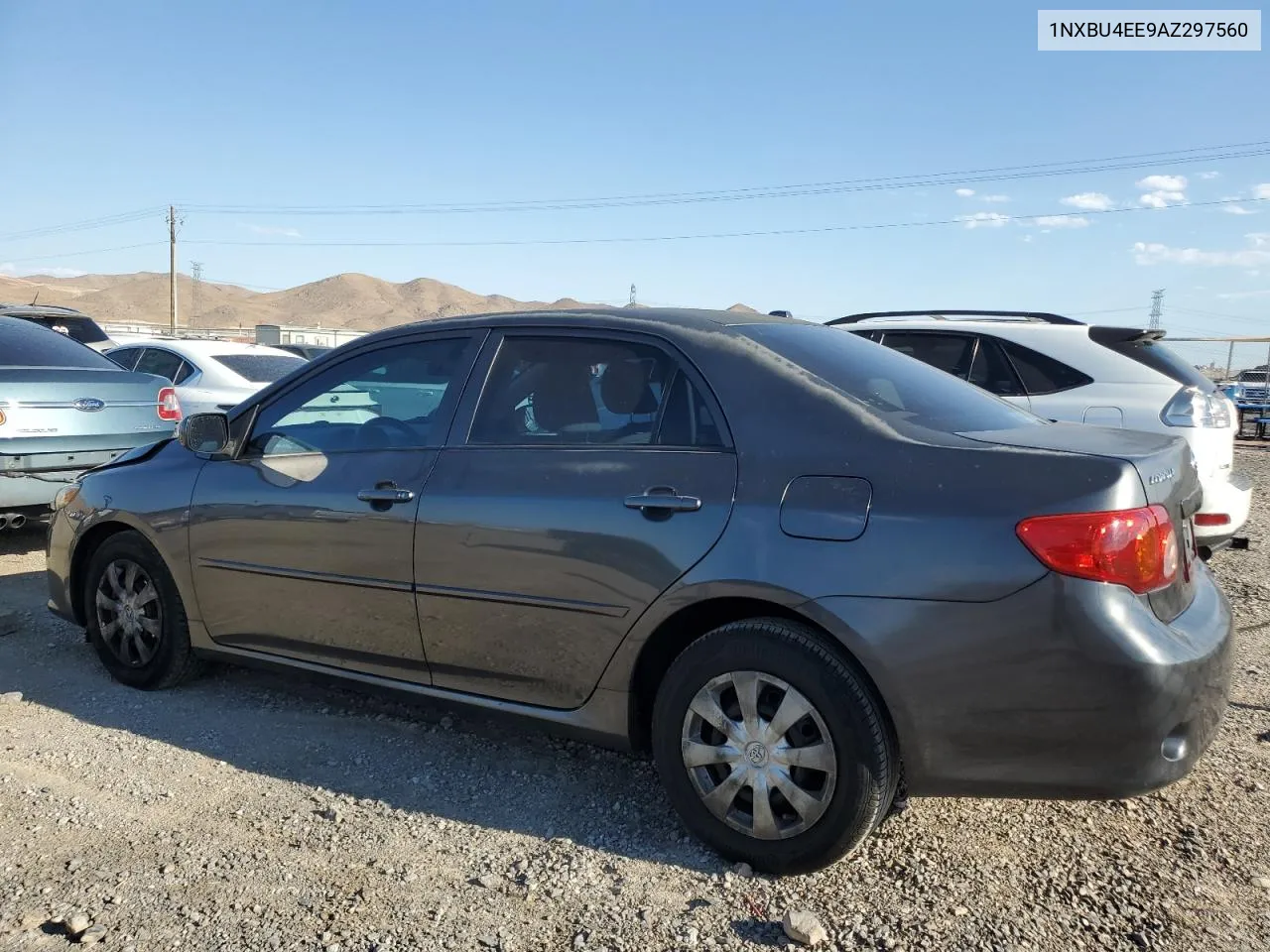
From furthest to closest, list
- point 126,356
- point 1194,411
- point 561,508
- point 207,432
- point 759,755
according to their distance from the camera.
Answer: point 126,356 < point 1194,411 < point 207,432 < point 561,508 < point 759,755

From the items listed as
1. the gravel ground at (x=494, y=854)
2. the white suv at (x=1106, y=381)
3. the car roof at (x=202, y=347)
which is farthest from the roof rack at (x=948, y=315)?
the car roof at (x=202, y=347)

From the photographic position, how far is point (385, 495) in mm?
3498

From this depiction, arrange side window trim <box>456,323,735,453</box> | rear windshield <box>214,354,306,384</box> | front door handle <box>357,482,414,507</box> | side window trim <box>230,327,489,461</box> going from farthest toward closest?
1. rear windshield <box>214,354,306,384</box>
2. side window trim <box>230,327,489,461</box>
3. front door handle <box>357,482,414,507</box>
4. side window trim <box>456,323,735,453</box>

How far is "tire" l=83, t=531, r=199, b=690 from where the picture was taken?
4.23 metres

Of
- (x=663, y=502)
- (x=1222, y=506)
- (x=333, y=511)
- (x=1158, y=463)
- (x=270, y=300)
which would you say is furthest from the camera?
(x=270, y=300)

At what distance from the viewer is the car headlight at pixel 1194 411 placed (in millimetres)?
5648

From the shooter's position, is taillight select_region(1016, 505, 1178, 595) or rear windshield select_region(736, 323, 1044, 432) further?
rear windshield select_region(736, 323, 1044, 432)

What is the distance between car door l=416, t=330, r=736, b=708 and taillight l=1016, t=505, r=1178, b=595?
0.83 m

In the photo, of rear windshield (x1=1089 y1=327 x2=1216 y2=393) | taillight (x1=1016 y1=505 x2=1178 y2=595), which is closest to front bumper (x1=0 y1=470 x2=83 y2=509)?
taillight (x1=1016 y1=505 x2=1178 y2=595)

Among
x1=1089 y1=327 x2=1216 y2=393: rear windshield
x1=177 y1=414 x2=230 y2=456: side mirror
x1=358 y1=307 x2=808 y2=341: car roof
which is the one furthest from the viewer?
x1=1089 y1=327 x2=1216 y2=393: rear windshield

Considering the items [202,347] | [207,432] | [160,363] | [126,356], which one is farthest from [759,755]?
[126,356]

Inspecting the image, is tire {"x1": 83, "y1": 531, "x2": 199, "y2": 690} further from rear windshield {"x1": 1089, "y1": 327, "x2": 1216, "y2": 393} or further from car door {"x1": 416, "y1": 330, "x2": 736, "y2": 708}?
rear windshield {"x1": 1089, "y1": 327, "x2": 1216, "y2": 393}

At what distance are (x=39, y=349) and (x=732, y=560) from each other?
20.6 feet

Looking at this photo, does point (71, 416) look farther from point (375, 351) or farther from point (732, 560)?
point (732, 560)
